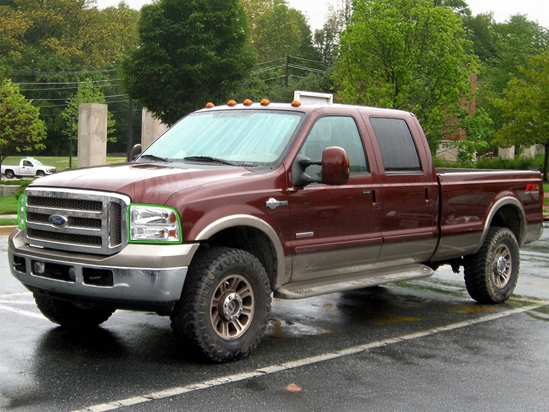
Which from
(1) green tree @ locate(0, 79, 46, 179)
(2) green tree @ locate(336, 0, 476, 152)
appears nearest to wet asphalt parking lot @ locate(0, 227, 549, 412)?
(2) green tree @ locate(336, 0, 476, 152)

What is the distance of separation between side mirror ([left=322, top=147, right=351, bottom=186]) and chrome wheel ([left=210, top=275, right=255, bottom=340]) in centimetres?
111

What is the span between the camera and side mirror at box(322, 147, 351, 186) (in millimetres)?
6793

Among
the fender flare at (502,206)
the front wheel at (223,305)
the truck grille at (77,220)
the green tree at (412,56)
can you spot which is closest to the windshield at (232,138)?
the front wheel at (223,305)

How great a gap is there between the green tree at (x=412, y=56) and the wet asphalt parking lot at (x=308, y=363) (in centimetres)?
2312

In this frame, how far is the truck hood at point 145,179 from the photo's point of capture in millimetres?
6043

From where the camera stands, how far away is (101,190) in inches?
240

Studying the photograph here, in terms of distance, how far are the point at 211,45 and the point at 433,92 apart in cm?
1948

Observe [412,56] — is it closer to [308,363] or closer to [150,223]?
[308,363]

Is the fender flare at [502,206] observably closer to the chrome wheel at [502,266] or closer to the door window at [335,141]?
the chrome wheel at [502,266]

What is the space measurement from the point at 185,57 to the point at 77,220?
4315 cm

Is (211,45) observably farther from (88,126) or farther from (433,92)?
(433,92)

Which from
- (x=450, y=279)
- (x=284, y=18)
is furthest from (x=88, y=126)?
(x=284, y=18)

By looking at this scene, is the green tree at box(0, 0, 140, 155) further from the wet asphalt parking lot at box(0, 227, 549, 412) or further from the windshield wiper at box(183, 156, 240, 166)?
the windshield wiper at box(183, 156, 240, 166)

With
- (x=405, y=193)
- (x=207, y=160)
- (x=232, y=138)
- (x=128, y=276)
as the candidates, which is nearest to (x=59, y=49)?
(x=405, y=193)
